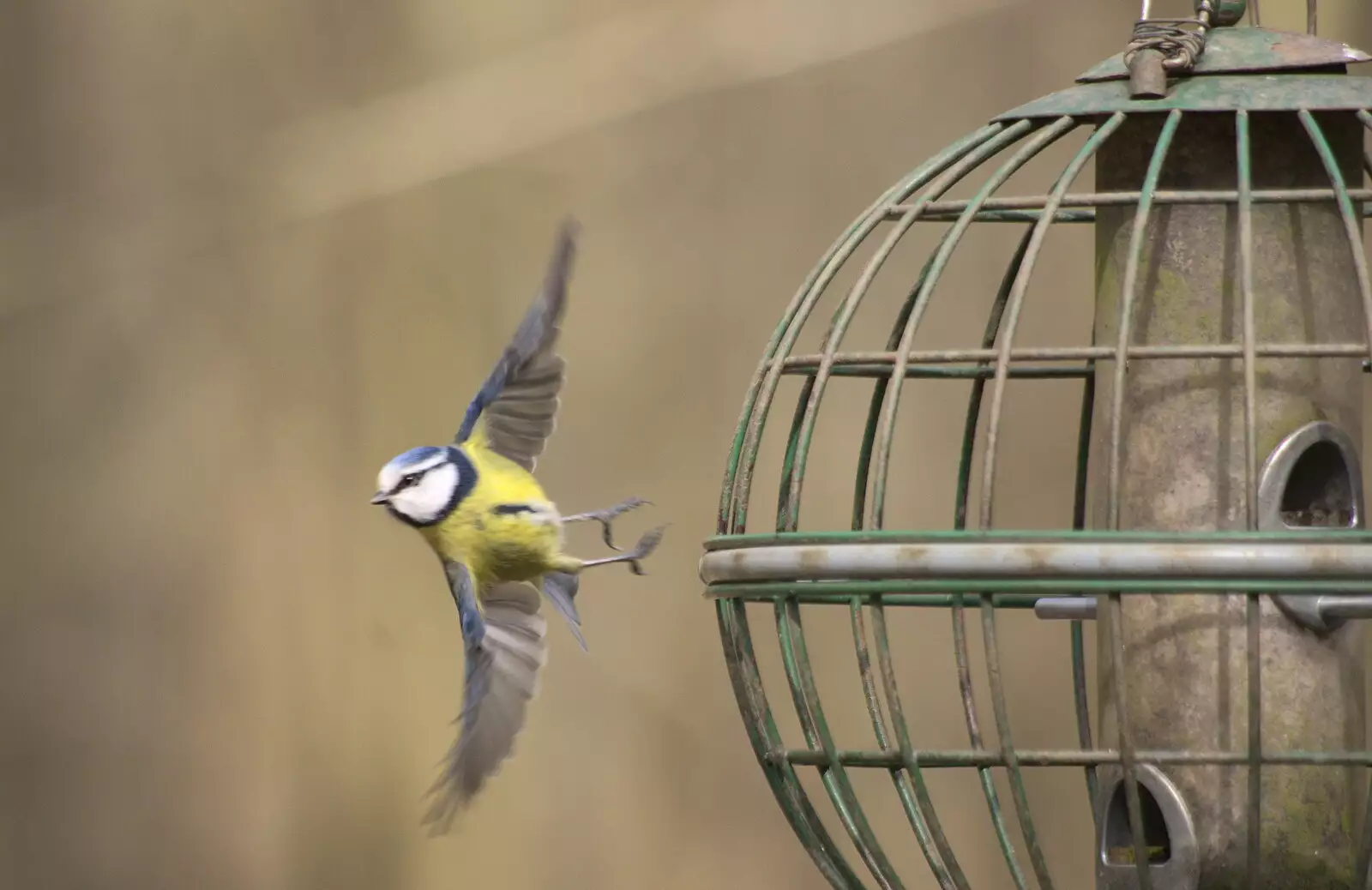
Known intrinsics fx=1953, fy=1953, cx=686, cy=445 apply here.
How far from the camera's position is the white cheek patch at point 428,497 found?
6.67 feet

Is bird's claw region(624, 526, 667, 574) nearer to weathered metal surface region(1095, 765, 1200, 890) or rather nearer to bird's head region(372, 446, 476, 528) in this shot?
bird's head region(372, 446, 476, 528)

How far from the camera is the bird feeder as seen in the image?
4.55 feet

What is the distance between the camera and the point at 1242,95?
143cm

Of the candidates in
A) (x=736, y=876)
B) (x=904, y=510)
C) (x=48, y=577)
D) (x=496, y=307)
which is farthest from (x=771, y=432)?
(x=48, y=577)

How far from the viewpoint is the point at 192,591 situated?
3.16 metres

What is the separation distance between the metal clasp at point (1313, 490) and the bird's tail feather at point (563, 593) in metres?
0.88

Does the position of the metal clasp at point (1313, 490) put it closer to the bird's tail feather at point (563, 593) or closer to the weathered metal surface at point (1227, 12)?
the weathered metal surface at point (1227, 12)

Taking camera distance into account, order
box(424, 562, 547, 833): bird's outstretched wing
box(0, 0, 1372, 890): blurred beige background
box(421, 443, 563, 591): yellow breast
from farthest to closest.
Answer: box(0, 0, 1372, 890): blurred beige background < box(421, 443, 563, 591): yellow breast < box(424, 562, 547, 833): bird's outstretched wing

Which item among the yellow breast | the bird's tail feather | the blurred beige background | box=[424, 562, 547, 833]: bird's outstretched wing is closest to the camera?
box=[424, 562, 547, 833]: bird's outstretched wing

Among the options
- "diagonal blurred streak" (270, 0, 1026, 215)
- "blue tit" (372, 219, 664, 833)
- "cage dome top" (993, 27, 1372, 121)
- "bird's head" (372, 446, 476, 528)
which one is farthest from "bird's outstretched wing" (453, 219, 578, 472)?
"diagonal blurred streak" (270, 0, 1026, 215)

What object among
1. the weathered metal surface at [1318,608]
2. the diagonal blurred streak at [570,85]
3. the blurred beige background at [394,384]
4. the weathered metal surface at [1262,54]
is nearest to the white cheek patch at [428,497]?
the weathered metal surface at [1318,608]

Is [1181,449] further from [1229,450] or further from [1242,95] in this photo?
[1242,95]

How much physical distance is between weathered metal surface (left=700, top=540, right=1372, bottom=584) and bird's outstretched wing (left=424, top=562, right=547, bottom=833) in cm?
68

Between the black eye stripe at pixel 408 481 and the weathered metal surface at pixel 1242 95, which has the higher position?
the weathered metal surface at pixel 1242 95
